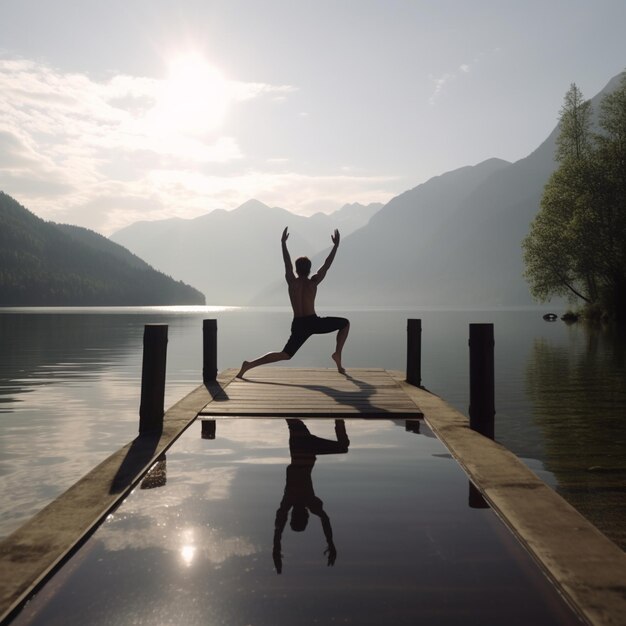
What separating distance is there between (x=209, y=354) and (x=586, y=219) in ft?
120

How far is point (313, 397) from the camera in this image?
30.7ft

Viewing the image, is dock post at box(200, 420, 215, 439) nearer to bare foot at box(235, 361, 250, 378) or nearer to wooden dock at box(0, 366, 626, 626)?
wooden dock at box(0, 366, 626, 626)

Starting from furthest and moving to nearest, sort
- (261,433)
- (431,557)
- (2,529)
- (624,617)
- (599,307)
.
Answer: (599,307)
(261,433)
(2,529)
(431,557)
(624,617)

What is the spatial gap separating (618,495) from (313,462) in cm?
281

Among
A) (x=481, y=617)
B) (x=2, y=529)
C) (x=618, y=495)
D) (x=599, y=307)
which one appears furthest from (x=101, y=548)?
(x=599, y=307)

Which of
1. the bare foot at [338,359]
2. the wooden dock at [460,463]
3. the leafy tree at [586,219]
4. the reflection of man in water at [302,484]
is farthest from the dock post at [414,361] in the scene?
the leafy tree at [586,219]

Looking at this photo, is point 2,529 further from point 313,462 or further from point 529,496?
point 529,496

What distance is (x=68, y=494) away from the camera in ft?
14.6

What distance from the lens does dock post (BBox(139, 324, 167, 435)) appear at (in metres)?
6.91

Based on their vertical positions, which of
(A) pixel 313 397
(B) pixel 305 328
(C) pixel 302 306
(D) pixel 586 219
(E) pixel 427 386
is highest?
(D) pixel 586 219

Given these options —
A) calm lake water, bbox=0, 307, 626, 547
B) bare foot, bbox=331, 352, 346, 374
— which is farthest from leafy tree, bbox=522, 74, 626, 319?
bare foot, bbox=331, 352, 346, 374

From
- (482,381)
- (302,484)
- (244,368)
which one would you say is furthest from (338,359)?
(302,484)

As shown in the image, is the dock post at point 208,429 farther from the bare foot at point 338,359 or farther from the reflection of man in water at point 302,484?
the bare foot at point 338,359

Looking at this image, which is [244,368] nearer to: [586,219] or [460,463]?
[460,463]
